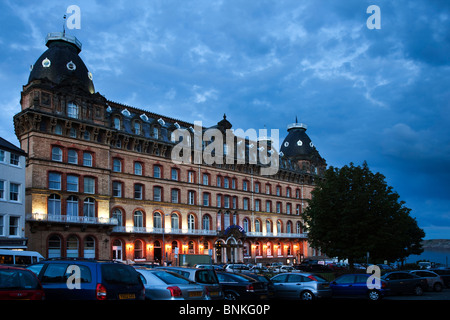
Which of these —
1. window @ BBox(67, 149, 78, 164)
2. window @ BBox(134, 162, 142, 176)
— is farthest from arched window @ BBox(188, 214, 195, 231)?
window @ BBox(67, 149, 78, 164)

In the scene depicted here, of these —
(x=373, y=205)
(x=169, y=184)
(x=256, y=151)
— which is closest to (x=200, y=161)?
(x=169, y=184)

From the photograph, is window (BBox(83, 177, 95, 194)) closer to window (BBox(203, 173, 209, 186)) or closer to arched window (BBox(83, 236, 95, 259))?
arched window (BBox(83, 236, 95, 259))

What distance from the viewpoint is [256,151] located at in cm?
7919

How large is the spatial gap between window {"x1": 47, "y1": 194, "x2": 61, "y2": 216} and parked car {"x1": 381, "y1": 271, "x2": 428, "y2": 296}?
34.7m

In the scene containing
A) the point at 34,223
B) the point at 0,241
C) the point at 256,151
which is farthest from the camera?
the point at 256,151

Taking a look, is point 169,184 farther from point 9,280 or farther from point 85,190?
point 9,280

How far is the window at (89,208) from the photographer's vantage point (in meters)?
51.8

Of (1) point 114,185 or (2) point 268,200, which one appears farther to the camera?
(2) point 268,200

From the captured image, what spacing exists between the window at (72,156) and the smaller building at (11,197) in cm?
872

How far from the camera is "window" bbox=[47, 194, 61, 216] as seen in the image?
48.9 m

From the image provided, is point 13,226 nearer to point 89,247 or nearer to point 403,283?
point 89,247

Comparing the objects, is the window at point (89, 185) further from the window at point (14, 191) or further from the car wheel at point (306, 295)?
the car wheel at point (306, 295)

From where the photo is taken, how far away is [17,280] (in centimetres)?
1252
